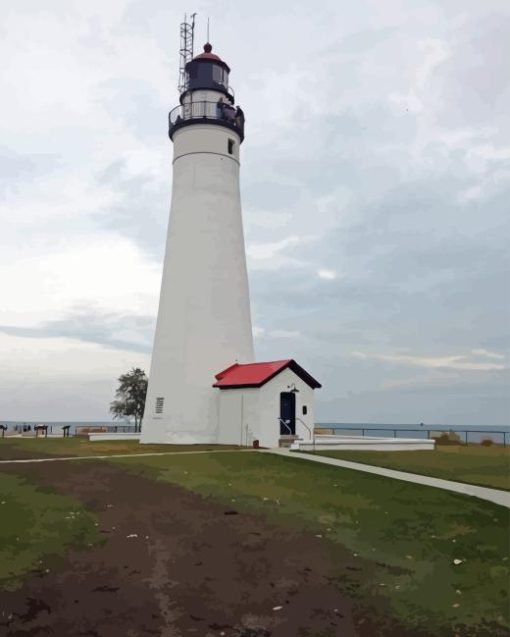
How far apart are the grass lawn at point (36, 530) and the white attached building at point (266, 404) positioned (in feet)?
47.2

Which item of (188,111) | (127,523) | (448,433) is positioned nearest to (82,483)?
(127,523)

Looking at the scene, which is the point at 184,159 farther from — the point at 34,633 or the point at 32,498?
the point at 34,633

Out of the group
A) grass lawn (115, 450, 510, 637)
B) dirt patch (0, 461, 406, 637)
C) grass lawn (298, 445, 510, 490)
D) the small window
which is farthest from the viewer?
the small window

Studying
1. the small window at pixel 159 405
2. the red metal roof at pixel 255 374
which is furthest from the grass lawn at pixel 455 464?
the small window at pixel 159 405

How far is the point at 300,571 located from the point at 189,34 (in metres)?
33.7

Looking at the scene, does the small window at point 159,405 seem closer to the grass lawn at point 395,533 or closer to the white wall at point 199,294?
the white wall at point 199,294

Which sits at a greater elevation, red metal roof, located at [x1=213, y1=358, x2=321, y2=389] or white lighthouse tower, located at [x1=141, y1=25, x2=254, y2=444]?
white lighthouse tower, located at [x1=141, y1=25, x2=254, y2=444]

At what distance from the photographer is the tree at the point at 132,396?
146 feet

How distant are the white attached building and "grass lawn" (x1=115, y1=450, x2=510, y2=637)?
870 cm

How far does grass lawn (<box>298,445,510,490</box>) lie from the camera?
16.5m

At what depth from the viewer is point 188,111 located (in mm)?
31344

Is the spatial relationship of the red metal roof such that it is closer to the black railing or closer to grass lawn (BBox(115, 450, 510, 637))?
→ grass lawn (BBox(115, 450, 510, 637))

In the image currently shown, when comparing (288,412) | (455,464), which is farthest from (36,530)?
(288,412)

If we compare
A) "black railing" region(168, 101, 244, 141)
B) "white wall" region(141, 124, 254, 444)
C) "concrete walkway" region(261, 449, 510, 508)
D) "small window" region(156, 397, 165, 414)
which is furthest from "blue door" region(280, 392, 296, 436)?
"black railing" region(168, 101, 244, 141)
